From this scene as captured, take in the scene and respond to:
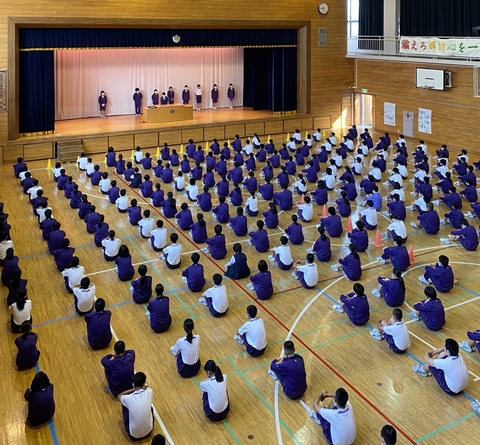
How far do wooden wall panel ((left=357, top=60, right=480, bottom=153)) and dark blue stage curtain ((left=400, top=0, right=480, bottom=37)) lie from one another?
2.47 m

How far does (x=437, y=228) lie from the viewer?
511 inches

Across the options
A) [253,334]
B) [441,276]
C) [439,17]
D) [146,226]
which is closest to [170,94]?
[439,17]

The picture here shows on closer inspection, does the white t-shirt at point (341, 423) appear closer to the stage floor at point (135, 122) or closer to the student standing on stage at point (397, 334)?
the student standing on stage at point (397, 334)

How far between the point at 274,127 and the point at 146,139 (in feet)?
21.6

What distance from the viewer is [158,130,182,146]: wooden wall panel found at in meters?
23.5

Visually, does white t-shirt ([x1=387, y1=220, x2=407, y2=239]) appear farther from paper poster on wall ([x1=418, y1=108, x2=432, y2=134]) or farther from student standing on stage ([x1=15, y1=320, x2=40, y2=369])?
paper poster on wall ([x1=418, y1=108, x2=432, y2=134])

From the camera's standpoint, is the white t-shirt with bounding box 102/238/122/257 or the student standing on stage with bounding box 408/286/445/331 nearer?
the student standing on stage with bounding box 408/286/445/331

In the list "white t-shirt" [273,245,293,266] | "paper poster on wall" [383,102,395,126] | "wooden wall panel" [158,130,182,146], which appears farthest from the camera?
"paper poster on wall" [383,102,395,126]

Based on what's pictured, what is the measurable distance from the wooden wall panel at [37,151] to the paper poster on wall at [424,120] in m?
16.2

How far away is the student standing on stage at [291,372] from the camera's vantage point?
693 centimetres

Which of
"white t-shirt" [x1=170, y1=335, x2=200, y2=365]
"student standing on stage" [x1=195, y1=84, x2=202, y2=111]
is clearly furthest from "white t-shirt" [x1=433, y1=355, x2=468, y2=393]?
"student standing on stage" [x1=195, y1=84, x2=202, y2=111]

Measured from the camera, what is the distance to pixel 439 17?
80.5 feet

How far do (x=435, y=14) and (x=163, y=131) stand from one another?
13981 millimetres

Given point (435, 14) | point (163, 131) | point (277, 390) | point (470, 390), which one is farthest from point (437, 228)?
point (435, 14)
